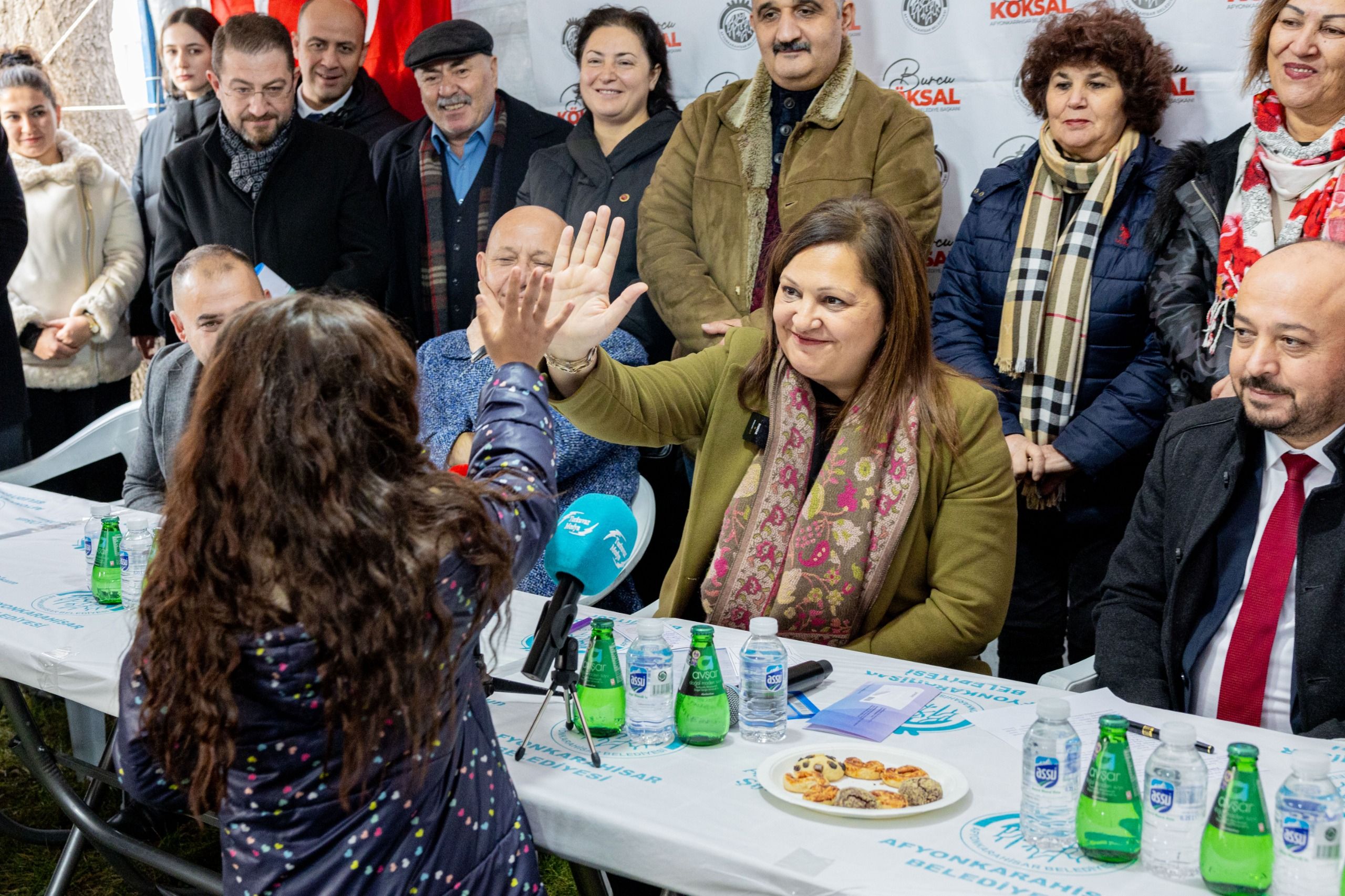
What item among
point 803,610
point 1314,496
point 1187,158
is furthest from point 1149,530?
point 1187,158

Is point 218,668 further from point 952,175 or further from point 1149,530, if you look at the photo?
point 952,175

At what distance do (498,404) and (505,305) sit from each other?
0.21 m

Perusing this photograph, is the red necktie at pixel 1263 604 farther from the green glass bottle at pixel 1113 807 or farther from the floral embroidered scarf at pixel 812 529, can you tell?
the green glass bottle at pixel 1113 807

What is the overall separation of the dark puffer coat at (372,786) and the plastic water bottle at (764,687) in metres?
0.38

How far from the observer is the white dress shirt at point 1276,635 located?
206 cm

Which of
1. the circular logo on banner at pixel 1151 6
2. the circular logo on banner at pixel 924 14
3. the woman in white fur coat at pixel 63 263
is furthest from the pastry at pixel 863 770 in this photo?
the woman in white fur coat at pixel 63 263

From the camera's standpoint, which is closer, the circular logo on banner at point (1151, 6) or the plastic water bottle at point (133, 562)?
the plastic water bottle at point (133, 562)

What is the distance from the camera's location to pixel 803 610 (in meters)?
2.43

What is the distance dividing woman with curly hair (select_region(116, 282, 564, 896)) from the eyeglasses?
3.29 meters

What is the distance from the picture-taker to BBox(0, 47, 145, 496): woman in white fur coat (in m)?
4.84

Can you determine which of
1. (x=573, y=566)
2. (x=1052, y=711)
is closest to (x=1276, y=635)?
(x=1052, y=711)

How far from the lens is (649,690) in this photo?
180 cm

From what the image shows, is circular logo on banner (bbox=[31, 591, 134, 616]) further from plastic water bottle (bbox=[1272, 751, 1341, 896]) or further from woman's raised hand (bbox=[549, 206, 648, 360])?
plastic water bottle (bbox=[1272, 751, 1341, 896])

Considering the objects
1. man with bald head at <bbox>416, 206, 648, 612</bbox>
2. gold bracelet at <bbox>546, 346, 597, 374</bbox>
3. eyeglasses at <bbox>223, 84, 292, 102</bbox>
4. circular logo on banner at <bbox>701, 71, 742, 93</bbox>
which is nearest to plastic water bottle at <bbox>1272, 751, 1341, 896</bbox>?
gold bracelet at <bbox>546, 346, 597, 374</bbox>
